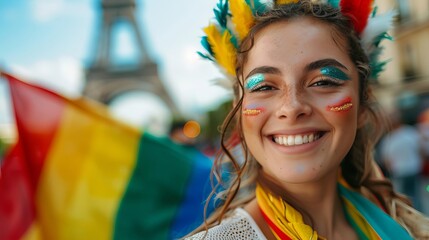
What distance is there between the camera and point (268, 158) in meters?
1.70

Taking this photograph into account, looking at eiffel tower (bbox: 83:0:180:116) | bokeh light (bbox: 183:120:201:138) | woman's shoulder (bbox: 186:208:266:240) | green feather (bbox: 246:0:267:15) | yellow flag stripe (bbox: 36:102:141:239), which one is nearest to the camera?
woman's shoulder (bbox: 186:208:266:240)

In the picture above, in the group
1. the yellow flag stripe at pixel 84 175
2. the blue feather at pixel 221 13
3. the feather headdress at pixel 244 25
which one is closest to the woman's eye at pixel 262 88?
the feather headdress at pixel 244 25

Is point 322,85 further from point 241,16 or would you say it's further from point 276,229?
point 276,229

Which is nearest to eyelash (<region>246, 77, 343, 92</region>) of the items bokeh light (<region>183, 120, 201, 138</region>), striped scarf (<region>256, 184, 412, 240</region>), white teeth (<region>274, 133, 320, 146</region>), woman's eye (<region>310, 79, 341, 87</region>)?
woman's eye (<region>310, 79, 341, 87</region>)

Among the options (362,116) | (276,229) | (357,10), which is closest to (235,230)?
(276,229)

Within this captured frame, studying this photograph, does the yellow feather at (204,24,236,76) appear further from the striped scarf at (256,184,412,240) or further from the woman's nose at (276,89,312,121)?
the striped scarf at (256,184,412,240)

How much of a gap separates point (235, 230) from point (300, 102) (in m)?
0.49

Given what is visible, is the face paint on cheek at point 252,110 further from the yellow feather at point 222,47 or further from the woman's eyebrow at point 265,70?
the yellow feather at point 222,47

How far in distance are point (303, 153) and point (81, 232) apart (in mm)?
1710

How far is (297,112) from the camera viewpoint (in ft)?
5.24

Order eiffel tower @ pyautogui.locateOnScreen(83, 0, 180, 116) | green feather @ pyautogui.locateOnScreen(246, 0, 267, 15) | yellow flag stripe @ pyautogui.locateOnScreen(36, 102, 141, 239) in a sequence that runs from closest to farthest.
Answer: green feather @ pyautogui.locateOnScreen(246, 0, 267, 15) → yellow flag stripe @ pyautogui.locateOnScreen(36, 102, 141, 239) → eiffel tower @ pyautogui.locateOnScreen(83, 0, 180, 116)

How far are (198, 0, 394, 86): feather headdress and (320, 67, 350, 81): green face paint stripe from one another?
28 cm

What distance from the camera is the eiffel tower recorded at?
41625 millimetres

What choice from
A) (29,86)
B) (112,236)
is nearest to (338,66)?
→ (112,236)
